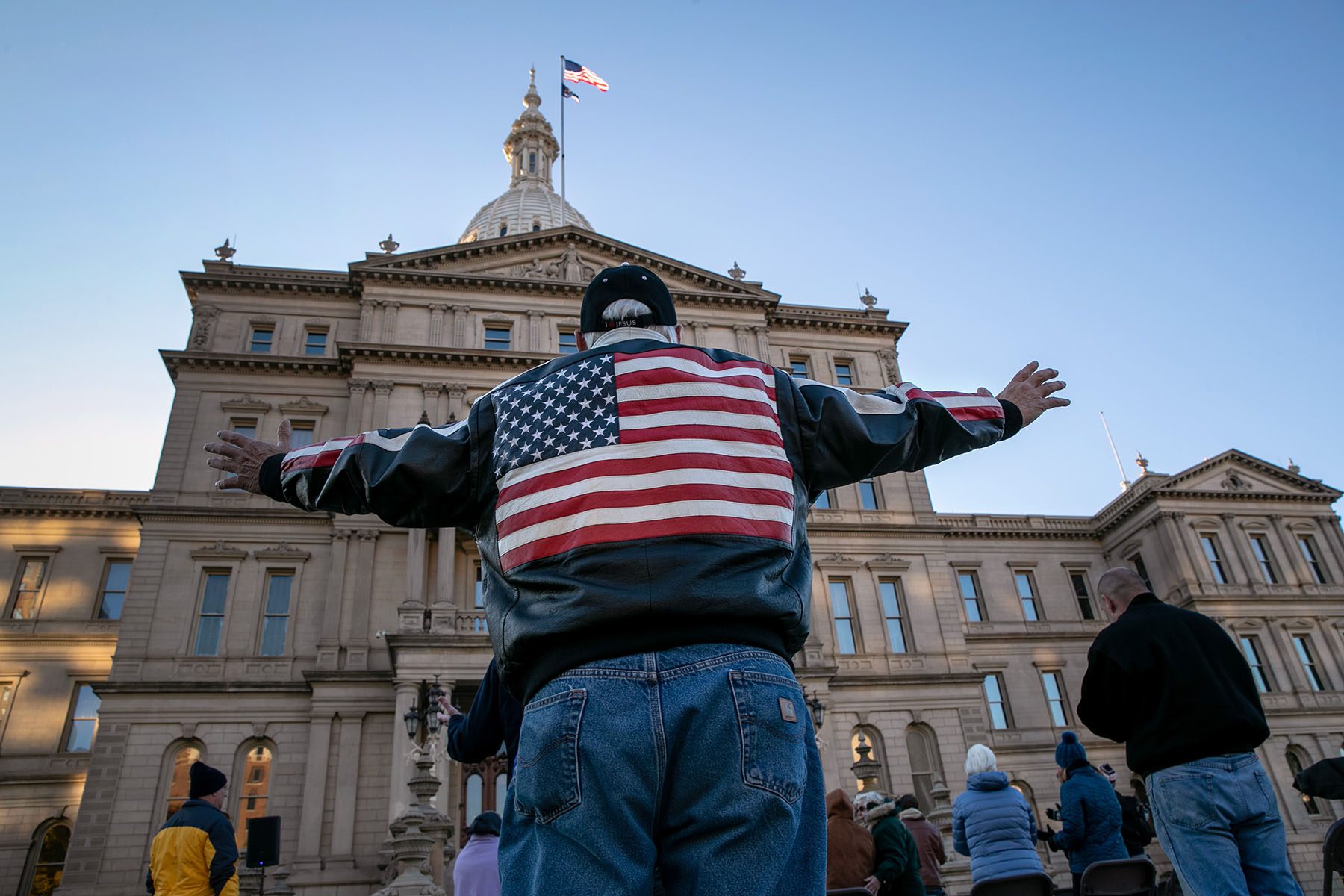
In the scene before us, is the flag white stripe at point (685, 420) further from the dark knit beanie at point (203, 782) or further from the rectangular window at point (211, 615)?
the rectangular window at point (211, 615)

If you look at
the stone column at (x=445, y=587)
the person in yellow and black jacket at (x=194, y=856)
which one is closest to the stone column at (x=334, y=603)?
the stone column at (x=445, y=587)

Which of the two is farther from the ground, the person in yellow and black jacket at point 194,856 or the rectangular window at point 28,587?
the rectangular window at point 28,587

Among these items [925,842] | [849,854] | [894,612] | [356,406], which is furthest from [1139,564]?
[849,854]

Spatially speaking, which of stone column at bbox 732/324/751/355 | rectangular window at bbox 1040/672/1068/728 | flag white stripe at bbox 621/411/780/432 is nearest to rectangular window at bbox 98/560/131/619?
stone column at bbox 732/324/751/355

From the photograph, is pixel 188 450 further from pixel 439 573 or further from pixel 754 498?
pixel 754 498

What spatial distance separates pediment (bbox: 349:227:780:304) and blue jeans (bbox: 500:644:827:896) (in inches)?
1177

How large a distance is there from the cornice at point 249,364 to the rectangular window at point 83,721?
37.4ft

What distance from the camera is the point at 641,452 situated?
8.15 feet

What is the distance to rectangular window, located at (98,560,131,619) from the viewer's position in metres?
32.3

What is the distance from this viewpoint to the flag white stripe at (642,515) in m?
2.34

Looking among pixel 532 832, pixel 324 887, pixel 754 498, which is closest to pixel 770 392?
pixel 754 498

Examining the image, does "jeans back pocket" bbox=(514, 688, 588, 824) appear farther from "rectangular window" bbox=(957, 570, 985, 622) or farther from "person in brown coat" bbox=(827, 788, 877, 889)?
"rectangular window" bbox=(957, 570, 985, 622)

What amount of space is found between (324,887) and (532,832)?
75.9 ft

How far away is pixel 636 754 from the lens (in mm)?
2096
